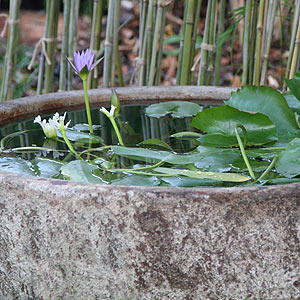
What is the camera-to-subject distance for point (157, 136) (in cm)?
89

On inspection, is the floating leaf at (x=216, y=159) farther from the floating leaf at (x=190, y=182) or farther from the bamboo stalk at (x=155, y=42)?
the bamboo stalk at (x=155, y=42)

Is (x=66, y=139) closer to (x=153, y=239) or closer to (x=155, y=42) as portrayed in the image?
(x=153, y=239)

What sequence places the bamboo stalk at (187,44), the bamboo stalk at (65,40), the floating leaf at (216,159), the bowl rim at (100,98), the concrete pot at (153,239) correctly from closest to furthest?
the concrete pot at (153,239) < the floating leaf at (216,159) < the bowl rim at (100,98) < the bamboo stalk at (187,44) < the bamboo stalk at (65,40)

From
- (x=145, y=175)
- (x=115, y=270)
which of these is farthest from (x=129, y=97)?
(x=115, y=270)

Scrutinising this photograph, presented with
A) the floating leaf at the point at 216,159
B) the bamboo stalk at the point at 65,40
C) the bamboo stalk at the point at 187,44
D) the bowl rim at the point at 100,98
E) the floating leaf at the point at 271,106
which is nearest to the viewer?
the floating leaf at the point at 216,159

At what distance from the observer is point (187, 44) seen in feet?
4.14

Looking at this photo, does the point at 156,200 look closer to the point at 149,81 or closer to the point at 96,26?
the point at 149,81

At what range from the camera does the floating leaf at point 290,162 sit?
660 mm

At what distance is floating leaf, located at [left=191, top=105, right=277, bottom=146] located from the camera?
778 mm

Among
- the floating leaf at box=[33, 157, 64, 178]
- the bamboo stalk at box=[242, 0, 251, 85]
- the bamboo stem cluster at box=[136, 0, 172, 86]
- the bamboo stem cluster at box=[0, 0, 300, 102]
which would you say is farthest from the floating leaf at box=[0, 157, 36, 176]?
the bamboo stalk at box=[242, 0, 251, 85]

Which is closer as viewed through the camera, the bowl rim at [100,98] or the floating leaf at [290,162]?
the floating leaf at [290,162]

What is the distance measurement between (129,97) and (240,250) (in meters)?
0.63

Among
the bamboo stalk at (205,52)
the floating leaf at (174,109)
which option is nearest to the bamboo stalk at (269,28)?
the bamboo stalk at (205,52)

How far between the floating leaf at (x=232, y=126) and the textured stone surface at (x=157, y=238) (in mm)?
221
